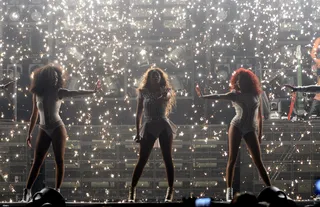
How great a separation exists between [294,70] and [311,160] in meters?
5.40

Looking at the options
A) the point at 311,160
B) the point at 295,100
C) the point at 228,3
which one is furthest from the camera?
the point at 228,3

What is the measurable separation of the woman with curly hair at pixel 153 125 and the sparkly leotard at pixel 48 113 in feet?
3.56

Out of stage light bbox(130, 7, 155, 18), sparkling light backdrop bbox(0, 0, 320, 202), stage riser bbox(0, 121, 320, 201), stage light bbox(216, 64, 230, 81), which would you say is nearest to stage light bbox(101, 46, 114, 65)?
sparkling light backdrop bbox(0, 0, 320, 202)

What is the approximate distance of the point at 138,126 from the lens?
553cm

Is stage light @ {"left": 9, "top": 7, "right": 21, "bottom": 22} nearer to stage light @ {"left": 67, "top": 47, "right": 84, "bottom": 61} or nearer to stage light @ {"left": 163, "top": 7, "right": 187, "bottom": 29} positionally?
stage light @ {"left": 67, "top": 47, "right": 84, "bottom": 61}

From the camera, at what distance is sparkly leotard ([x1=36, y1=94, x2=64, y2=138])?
5.51 m

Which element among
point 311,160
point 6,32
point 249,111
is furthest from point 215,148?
point 6,32

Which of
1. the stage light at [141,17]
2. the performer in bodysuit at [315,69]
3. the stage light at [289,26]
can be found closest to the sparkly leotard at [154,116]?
the stage light at [141,17]

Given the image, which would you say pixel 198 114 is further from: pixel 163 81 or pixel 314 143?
pixel 163 81

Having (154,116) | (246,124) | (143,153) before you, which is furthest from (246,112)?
(143,153)

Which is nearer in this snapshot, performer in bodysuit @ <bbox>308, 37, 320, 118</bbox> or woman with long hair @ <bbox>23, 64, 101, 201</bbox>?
woman with long hair @ <bbox>23, 64, 101, 201</bbox>

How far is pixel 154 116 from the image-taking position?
219 inches

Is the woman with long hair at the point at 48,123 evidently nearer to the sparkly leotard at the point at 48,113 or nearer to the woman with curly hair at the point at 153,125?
the sparkly leotard at the point at 48,113

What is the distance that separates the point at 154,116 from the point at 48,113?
1.39 meters
